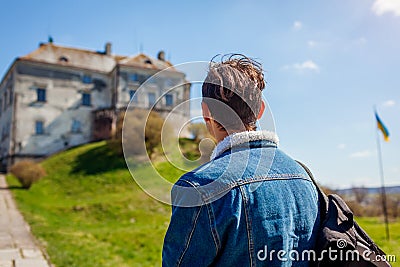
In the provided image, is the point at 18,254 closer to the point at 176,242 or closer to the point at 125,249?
the point at 125,249

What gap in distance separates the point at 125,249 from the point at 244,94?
7.81 m

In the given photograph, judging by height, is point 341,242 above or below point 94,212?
above

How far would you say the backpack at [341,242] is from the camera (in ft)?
5.24

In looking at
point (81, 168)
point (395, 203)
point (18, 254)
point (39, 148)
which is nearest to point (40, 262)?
point (18, 254)

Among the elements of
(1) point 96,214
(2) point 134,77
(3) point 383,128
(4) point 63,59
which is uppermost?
(4) point 63,59

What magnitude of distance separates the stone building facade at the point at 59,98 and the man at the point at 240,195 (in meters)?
34.3

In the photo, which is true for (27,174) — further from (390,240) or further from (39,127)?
(390,240)

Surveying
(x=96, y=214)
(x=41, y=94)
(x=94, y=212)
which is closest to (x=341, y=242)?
(x=96, y=214)

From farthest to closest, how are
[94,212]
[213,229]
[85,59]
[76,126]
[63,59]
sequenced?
[85,59] < [63,59] < [76,126] < [94,212] < [213,229]

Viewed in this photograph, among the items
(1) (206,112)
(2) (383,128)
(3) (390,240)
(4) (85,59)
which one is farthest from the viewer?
(4) (85,59)

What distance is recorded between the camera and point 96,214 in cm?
1534

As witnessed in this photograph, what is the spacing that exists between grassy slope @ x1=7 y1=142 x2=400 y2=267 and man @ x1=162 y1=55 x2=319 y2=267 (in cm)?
56

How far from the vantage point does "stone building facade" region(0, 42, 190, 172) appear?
3609cm

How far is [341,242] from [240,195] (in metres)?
0.48
